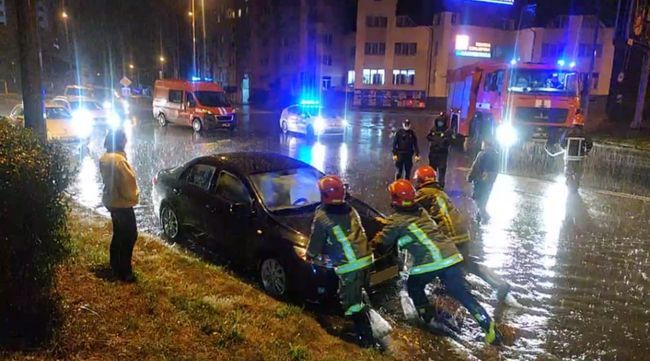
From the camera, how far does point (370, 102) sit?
2195 inches

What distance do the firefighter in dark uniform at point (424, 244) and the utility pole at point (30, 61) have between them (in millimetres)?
4075

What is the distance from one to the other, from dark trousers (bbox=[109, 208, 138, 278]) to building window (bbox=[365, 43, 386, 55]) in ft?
174

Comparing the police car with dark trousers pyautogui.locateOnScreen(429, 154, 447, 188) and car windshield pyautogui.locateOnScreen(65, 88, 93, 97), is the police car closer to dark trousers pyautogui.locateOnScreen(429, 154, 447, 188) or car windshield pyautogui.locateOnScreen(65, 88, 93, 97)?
dark trousers pyautogui.locateOnScreen(429, 154, 447, 188)

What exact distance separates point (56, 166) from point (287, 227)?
8.04 ft

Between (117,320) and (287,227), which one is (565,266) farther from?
(117,320)

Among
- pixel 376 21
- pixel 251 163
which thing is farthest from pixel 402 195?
pixel 376 21

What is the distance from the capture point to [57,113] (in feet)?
57.8

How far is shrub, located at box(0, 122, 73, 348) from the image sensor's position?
11.8 ft

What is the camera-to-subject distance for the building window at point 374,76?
55.8 m

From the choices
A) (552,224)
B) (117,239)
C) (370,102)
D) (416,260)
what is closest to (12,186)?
(117,239)

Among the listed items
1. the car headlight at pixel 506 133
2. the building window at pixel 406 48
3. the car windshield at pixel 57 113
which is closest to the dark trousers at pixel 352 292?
the car headlight at pixel 506 133

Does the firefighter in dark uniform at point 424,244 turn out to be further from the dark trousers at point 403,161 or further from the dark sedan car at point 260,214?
the dark trousers at point 403,161

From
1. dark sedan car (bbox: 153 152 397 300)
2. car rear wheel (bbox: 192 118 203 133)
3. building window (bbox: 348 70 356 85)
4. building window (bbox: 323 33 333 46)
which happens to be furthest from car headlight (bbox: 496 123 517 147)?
building window (bbox: 323 33 333 46)

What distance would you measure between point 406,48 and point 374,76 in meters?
4.38
